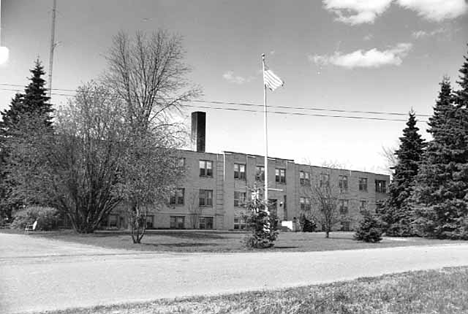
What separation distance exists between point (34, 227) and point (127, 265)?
17.6 metres

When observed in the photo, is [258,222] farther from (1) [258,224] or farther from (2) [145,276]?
(2) [145,276]

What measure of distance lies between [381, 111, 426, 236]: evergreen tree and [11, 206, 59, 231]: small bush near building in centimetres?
2424

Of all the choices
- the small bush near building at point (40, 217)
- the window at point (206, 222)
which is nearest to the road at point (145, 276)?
the small bush near building at point (40, 217)

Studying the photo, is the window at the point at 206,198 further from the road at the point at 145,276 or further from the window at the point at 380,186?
the road at the point at 145,276

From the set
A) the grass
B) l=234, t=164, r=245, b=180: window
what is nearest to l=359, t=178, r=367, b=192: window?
l=234, t=164, r=245, b=180: window

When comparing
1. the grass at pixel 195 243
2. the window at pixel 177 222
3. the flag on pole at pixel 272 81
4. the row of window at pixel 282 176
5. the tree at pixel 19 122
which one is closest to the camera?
the grass at pixel 195 243

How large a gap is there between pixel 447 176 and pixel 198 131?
2002cm

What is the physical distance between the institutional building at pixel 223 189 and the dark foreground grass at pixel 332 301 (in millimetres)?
29981

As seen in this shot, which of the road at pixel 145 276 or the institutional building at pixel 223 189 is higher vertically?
the institutional building at pixel 223 189

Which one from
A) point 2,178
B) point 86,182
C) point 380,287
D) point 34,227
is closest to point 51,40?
point 380,287

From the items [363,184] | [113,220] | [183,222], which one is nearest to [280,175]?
[183,222]

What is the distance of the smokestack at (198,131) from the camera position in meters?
40.9

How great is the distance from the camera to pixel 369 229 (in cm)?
2475

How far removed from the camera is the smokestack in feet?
134
